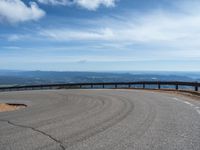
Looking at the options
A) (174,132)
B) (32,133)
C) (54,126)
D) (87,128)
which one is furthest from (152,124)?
(32,133)

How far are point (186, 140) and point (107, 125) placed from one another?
2.71 meters

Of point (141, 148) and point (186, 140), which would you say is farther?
point (186, 140)

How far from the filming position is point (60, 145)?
22.2 ft

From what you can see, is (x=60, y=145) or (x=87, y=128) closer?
(x=60, y=145)

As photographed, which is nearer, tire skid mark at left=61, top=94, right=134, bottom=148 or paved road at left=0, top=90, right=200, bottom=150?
paved road at left=0, top=90, right=200, bottom=150

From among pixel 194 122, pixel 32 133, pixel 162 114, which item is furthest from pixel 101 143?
pixel 162 114

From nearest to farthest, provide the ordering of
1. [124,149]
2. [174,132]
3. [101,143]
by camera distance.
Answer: [124,149], [101,143], [174,132]

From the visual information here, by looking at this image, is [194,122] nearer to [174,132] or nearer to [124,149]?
[174,132]

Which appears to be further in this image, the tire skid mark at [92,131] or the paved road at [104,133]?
the tire skid mark at [92,131]

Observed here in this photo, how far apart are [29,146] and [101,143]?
1.52 m

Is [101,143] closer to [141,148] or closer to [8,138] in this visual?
[141,148]

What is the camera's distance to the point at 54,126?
29.9ft

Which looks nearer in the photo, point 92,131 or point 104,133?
point 104,133

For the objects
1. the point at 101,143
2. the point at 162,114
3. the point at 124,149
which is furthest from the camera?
the point at 162,114
